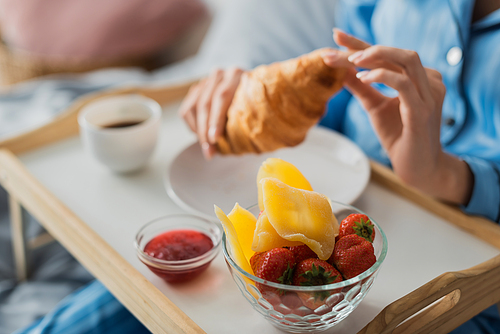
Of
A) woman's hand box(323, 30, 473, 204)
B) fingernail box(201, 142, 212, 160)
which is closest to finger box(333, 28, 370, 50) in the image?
woman's hand box(323, 30, 473, 204)

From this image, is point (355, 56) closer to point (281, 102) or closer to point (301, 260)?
point (281, 102)

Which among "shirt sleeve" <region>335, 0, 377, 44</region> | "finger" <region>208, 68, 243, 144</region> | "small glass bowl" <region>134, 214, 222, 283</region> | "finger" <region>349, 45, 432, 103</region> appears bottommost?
"small glass bowl" <region>134, 214, 222, 283</region>

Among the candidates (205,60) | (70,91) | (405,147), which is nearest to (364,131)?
(405,147)

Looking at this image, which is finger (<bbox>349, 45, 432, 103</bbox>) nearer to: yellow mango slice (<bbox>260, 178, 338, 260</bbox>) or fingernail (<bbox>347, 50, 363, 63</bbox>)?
fingernail (<bbox>347, 50, 363, 63</bbox>)

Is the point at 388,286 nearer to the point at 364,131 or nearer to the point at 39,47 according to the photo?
the point at 364,131

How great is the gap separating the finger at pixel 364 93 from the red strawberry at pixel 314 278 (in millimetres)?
431

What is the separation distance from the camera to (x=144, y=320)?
0.68 metres

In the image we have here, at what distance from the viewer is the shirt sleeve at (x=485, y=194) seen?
0.81m

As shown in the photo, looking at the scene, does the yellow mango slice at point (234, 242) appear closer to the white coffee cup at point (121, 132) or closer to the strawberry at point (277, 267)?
the strawberry at point (277, 267)

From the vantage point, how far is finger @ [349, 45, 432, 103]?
67 cm

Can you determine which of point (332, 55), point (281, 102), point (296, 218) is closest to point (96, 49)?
point (281, 102)

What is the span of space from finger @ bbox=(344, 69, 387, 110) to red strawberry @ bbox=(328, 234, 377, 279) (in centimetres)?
38

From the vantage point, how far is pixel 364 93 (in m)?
0.86

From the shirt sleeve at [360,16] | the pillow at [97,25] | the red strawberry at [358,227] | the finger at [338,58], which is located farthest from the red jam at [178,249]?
the pillow at [97,25]
